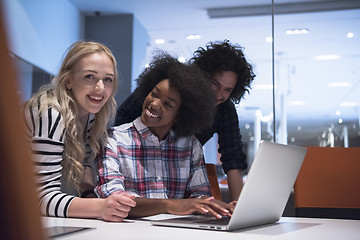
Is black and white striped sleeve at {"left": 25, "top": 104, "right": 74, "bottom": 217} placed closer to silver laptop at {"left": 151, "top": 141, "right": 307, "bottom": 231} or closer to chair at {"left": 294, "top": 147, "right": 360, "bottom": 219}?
silver laptop at {"left": 151, "top": 141, "right": 307, "bottom": 231}

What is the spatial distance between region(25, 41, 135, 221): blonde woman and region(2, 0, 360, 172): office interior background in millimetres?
2099

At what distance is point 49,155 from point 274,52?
3251mm

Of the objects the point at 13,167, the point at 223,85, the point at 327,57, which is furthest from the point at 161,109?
the point at 327,57

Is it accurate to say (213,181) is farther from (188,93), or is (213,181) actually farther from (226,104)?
(188,93)

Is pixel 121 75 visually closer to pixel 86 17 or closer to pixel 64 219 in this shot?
pixel 86 17

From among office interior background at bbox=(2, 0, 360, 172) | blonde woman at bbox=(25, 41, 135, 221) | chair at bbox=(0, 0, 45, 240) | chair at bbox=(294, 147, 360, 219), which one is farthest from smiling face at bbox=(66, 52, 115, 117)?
office interior background at bbox=(2, 0, 360, 172)

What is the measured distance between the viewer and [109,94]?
167 cm

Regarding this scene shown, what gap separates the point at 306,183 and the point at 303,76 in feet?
7.76

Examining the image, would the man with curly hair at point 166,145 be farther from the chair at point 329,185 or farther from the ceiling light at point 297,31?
the ceiling light at point 297,31

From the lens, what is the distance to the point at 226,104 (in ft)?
7.53

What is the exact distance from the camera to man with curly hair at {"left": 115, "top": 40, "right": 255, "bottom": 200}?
2.12 meters

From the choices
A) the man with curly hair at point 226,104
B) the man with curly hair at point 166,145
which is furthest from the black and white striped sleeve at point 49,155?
the man with curly hair at point 226,104

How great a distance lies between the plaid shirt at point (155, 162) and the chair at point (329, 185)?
0.48m

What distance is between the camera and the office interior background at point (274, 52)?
12.8ft
